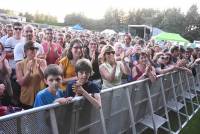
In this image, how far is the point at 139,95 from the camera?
719cm

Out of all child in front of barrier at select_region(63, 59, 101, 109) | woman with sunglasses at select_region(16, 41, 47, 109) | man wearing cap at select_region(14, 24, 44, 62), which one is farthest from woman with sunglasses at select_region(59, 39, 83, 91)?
child in front of barrier at select_region(63, 59, 101, 109)

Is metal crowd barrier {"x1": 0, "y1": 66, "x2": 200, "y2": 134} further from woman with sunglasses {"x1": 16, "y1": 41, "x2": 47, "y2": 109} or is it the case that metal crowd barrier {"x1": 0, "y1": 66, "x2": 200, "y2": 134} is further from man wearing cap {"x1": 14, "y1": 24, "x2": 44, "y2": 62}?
man wearing cap {"x1": 14, "y1": 24, "x2": 44, "y2": 62}

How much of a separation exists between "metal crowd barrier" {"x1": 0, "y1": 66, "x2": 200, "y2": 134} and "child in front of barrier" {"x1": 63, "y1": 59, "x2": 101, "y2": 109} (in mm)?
118

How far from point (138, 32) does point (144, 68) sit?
140 ft

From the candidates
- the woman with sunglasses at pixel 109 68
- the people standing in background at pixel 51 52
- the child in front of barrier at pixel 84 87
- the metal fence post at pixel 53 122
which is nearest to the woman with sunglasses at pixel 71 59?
the woman with sunglasses at pixel 109 68

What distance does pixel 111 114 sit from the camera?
19.5 ft

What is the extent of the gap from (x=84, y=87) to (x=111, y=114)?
1215mm

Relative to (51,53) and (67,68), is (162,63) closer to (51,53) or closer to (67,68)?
(51,53)

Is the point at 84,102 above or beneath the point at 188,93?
above

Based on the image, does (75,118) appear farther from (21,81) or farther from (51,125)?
(21,81)

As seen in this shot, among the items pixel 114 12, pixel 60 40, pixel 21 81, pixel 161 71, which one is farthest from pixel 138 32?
pixel 114 12

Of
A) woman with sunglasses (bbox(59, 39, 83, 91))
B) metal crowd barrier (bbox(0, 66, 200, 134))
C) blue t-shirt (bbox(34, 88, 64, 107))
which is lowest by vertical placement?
metal crowd barrier (bbox(0, 66, 200, 134))

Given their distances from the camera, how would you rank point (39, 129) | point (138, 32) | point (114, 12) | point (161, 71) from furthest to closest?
point (114, 12), point (138, 32), point (161, 71), point (39, 129)

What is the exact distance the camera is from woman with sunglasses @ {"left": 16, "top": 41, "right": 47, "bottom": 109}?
233 inches
